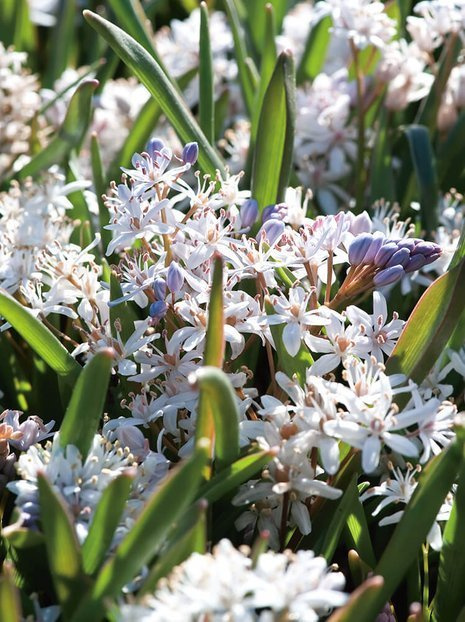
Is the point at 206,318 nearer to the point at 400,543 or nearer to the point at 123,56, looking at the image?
the point at 400,543

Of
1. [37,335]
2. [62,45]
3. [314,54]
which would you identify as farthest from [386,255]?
[62,45]

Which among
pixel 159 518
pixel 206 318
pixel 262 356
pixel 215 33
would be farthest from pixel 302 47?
pixel 159 518

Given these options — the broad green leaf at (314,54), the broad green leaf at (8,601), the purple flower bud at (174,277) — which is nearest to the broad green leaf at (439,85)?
the broad green leaf at (314,54)

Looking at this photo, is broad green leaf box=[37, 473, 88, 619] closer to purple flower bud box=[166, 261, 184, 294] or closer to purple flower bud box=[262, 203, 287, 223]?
purple flower bud box=[166, 261, 184, 294]

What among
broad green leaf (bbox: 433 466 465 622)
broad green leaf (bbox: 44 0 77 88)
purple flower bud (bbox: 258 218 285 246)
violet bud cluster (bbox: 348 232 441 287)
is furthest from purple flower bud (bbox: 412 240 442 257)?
broad green leaf (bbox: 44 0 77 88)

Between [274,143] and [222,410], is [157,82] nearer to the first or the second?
[274,143]

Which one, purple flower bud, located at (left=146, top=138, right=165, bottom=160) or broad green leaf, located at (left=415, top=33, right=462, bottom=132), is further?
broad green leaf, located at (left=415, top=33, right=462, bottom=132)
